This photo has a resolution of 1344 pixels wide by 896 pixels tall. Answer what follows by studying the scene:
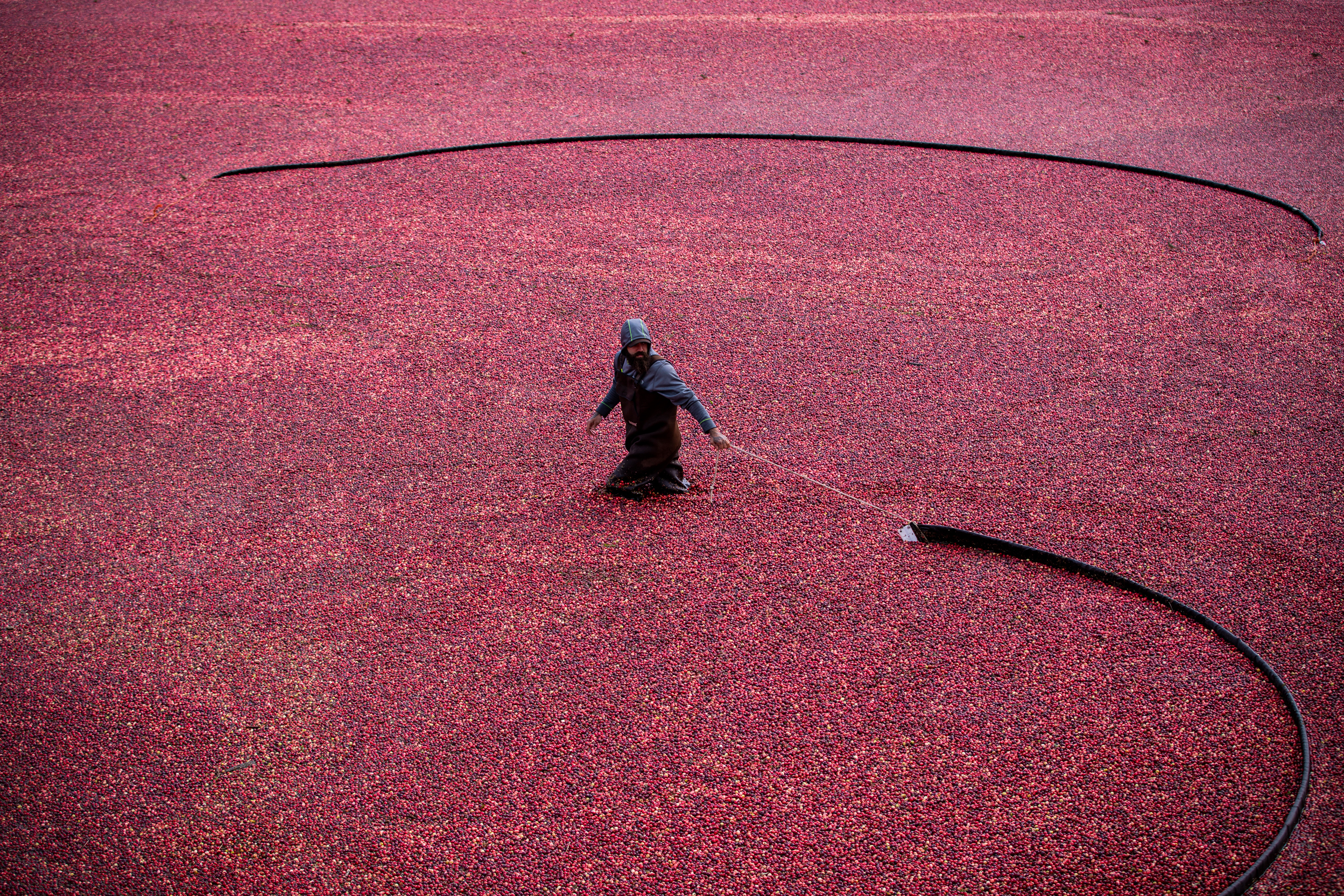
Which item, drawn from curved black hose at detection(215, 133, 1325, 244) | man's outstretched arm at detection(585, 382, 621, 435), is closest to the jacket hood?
man's outstretched arm at detection(585, 382, 621, 435)

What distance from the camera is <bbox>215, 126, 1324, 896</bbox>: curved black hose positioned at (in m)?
4.87

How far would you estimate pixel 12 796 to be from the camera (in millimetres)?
5109

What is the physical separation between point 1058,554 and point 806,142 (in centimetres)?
793

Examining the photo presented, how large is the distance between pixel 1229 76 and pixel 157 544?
53.8 ft

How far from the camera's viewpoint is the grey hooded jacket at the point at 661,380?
21.9ft

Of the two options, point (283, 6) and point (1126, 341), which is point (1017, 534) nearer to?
point (1126, 341)

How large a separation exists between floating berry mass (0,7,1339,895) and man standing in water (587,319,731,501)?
255 mm

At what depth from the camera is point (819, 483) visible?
732 cm

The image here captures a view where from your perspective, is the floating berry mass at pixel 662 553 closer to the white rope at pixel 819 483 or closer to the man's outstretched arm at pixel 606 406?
the white rope at pixel 819 483

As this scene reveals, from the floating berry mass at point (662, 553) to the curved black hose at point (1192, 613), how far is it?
0.08m

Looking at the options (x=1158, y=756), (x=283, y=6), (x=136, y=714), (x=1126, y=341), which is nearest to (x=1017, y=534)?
(x=1158, y=756)

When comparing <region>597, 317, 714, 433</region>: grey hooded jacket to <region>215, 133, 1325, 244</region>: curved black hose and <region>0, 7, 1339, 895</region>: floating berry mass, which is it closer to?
<region>0, 7, 1339, 895</region>: floating berry mass

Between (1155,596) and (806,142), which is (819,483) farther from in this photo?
(806,142)

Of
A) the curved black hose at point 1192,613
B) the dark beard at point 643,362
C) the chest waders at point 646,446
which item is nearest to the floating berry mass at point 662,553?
the curved black hose at point 1192,613
